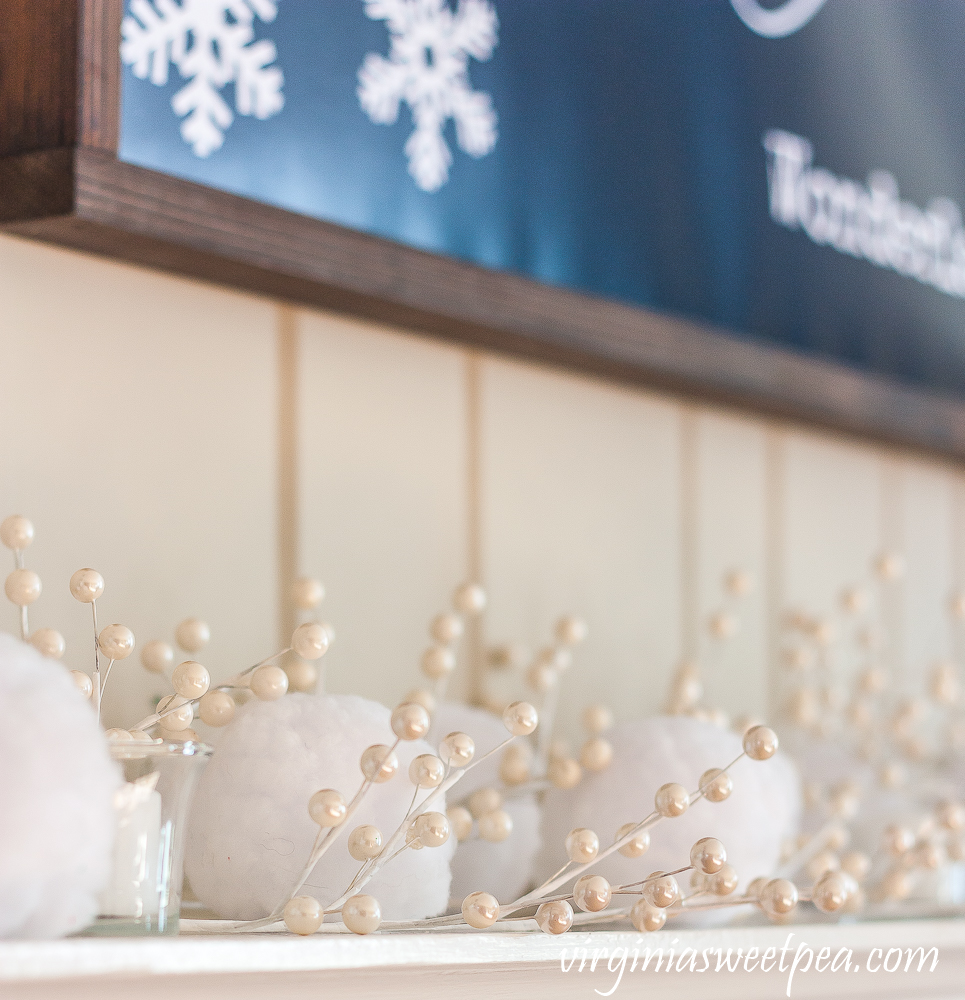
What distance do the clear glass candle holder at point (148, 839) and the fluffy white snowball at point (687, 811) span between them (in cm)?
21

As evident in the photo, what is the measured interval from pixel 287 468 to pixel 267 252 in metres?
0.12

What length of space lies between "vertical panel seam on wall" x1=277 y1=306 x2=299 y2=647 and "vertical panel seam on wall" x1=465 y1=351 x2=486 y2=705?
113 mm

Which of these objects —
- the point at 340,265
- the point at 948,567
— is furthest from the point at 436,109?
the point at 948,567

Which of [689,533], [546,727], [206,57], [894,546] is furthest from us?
[894,546]

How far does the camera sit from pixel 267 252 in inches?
21.6

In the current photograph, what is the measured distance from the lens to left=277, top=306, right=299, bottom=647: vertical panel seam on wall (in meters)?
0.63

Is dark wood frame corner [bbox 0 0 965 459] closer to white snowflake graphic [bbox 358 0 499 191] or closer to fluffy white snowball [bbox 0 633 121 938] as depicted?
white snowflake graphic [bbox 358 0 499 191]

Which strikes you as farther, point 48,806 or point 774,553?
point 774,553

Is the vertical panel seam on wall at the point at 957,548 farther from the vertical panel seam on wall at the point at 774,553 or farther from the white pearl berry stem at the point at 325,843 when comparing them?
the white pearl berry stem at the point at 325,843

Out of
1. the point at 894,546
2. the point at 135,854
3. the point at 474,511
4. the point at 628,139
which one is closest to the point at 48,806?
the point at 135,854

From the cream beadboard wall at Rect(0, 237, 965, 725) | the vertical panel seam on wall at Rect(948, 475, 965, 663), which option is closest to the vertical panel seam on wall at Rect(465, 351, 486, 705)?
the cream beadboard wall at Rect(0, 237, 965, 725)

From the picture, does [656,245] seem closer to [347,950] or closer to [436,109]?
[436,109]

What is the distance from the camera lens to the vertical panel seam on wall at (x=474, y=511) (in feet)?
2.31

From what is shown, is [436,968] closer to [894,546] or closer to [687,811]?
[687,811]
